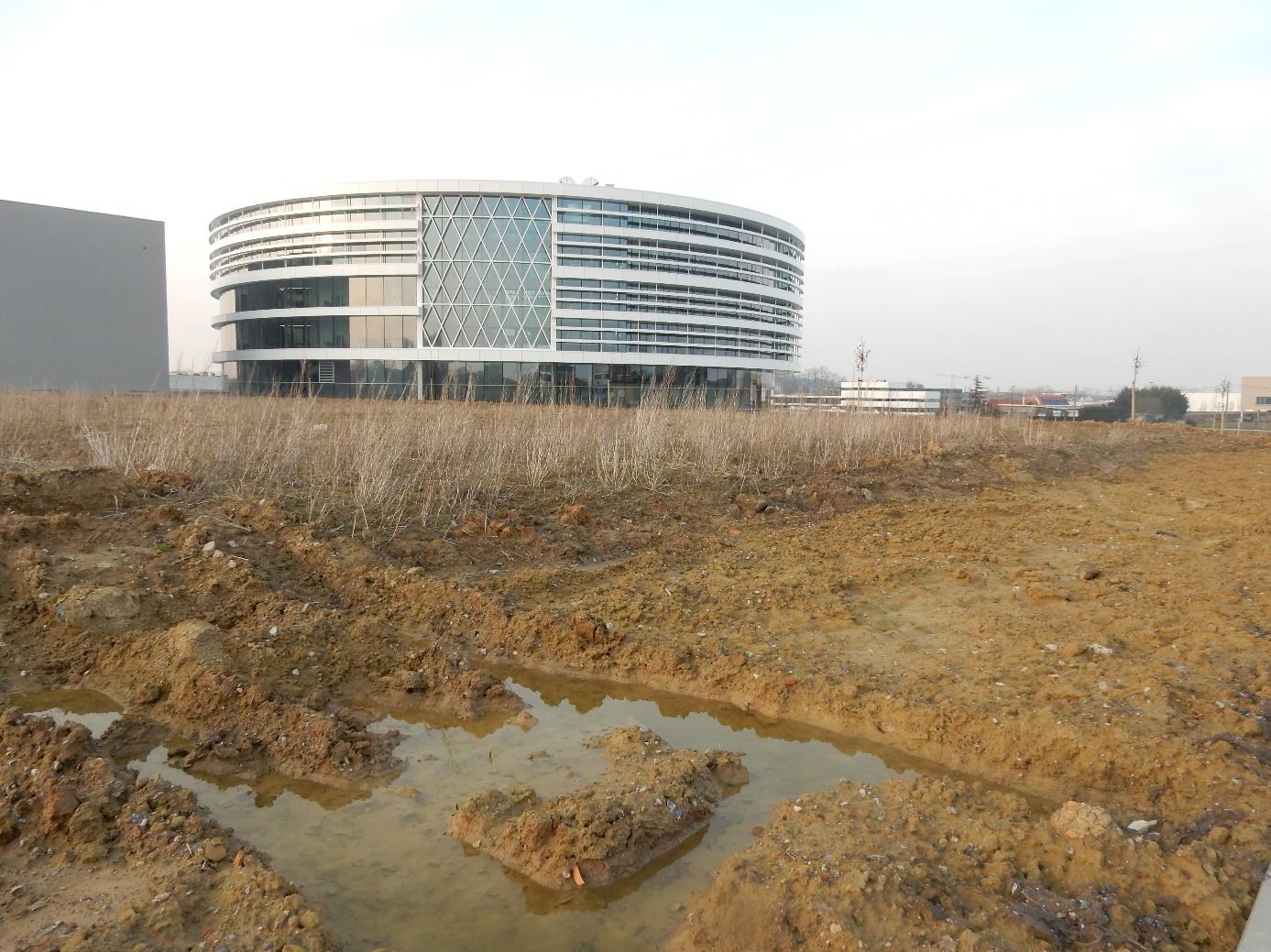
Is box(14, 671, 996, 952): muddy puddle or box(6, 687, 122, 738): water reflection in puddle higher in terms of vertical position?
box(6, 687, 122, 738): water reflection in puddle

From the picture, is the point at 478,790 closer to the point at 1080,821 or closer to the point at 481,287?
the point at 1080,821

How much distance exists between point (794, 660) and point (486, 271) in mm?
39547

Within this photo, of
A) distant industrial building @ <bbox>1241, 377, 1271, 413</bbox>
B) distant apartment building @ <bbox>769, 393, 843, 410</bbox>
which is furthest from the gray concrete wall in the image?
distant industrial building @ <bbox>1241, 377, 1271, 413</bbox>

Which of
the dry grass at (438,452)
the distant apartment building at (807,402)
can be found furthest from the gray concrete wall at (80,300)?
the distant apartment building at (807,402)

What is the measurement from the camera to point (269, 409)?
17719 millimetres

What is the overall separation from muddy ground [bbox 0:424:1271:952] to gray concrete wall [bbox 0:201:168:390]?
124 ft

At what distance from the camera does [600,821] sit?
3537mm

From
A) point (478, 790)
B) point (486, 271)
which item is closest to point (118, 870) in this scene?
point (478, 790)

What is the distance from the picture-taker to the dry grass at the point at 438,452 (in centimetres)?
904

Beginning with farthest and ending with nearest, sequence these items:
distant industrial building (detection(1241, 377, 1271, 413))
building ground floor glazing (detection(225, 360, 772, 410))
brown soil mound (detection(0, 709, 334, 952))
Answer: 1. distant industrial building (detection(1241, 377, 1271, 413))
2. building ground floor glazing (detection(225, 360, 772, 410))
3. brown soil mound (detection(0, 709, 334, 952))

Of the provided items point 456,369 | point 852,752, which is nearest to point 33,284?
point 456,369

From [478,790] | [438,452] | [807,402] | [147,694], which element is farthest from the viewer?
[807,402]

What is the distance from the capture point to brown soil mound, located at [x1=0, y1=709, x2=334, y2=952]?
280cm

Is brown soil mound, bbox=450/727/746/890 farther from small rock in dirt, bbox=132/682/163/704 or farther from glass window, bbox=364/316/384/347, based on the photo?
glass window, bbox=364/316/384/347
